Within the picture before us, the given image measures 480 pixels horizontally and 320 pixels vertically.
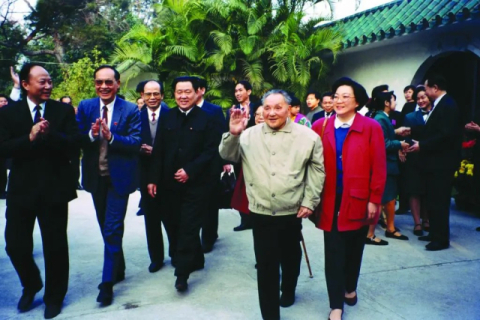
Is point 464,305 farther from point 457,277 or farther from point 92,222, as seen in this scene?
point 92,222

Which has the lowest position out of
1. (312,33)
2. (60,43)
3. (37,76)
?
(37,76)

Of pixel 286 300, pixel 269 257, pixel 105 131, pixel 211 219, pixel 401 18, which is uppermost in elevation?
pixel 401 18

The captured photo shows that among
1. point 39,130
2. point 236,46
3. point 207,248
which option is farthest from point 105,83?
point 236,46

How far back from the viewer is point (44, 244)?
3859 mm

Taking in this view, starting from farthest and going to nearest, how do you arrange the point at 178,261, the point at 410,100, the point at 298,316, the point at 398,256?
the point at 410,100
the point at 398,256
the point at 178,261
the point at 298,316

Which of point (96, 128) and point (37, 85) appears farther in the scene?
point (96, 128)

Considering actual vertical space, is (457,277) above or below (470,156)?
below

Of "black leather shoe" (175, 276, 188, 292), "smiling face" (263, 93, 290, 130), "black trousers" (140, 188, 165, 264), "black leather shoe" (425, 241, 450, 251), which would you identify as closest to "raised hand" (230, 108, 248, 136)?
"smiling face" (263, 93, 290, 130)

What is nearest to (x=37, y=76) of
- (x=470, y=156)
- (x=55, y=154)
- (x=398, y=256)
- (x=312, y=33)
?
(x=55, y=154)

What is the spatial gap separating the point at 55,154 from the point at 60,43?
2005 cm

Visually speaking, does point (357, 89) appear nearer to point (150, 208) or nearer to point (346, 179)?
point (346, 179)

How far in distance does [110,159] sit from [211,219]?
6.42 feet

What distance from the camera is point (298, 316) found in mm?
3766

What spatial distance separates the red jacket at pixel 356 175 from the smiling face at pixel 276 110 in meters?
0.50
